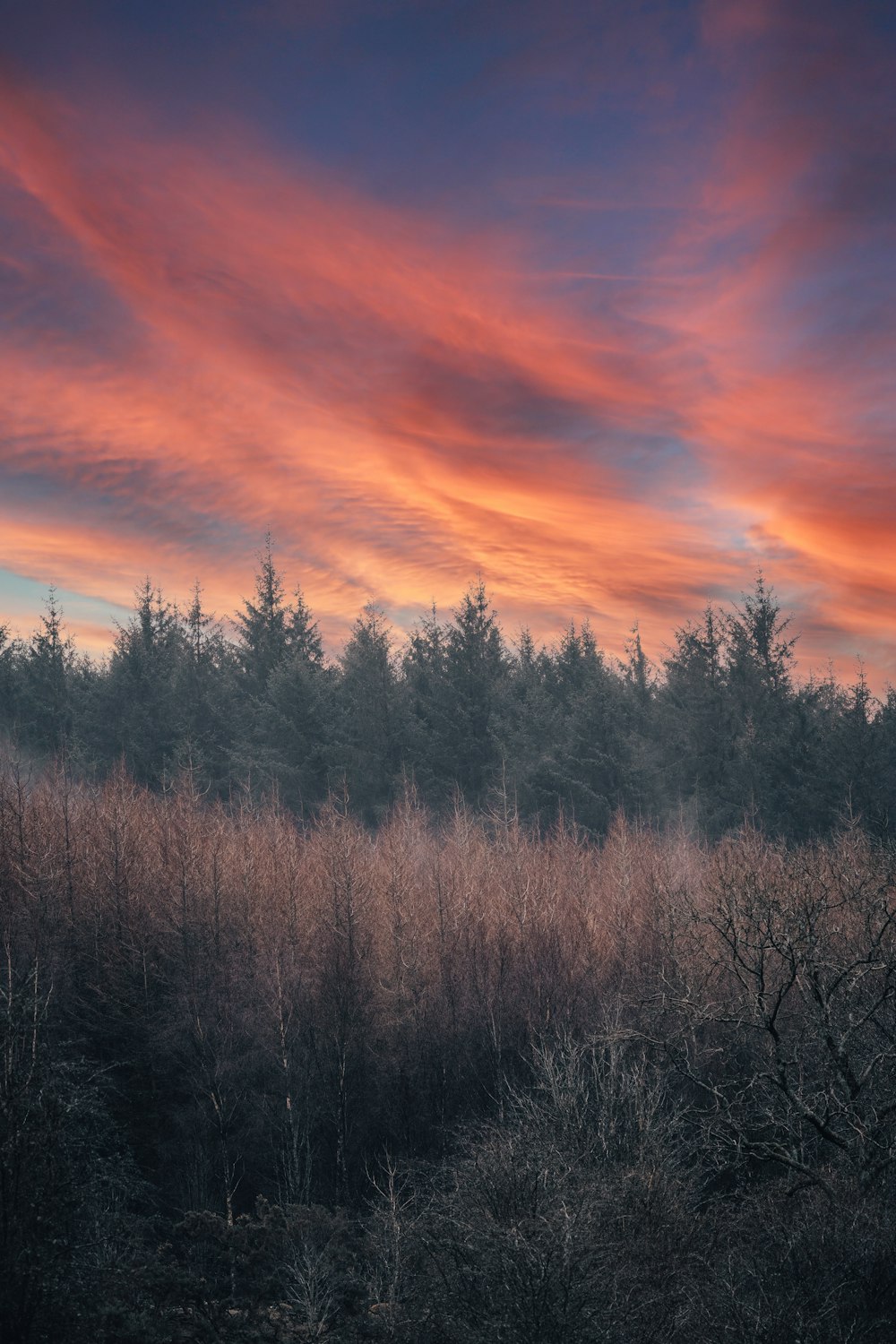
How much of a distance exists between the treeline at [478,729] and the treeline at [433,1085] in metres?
7.88

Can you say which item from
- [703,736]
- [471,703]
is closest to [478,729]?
[471,703]

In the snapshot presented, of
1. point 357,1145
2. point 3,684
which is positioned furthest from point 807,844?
point 3,684

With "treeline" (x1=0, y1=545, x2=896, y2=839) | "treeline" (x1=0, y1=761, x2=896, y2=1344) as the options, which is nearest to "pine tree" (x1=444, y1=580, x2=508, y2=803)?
"treeline" (x1=0, y1=545, x2=896, y2=839)

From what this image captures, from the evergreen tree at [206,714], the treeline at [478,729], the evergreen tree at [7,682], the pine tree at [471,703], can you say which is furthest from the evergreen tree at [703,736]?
the evergreen tree at [7,682]

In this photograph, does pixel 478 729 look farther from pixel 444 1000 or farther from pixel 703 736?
pixel 444 1000

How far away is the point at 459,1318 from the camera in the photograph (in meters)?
19.2

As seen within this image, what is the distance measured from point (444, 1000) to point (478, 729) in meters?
26.6

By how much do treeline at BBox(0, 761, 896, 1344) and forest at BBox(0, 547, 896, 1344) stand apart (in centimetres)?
16

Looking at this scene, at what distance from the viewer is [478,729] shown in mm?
61688

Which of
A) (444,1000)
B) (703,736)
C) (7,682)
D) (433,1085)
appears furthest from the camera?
(7,682)

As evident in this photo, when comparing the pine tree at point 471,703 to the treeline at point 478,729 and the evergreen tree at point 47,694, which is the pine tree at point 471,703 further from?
the evergreen tree at point 47,694

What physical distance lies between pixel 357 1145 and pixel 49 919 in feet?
50.3

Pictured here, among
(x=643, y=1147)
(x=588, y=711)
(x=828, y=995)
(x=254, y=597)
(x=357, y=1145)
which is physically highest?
(x=254, y=597)

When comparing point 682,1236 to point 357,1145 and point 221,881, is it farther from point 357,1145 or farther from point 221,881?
point 221,881
